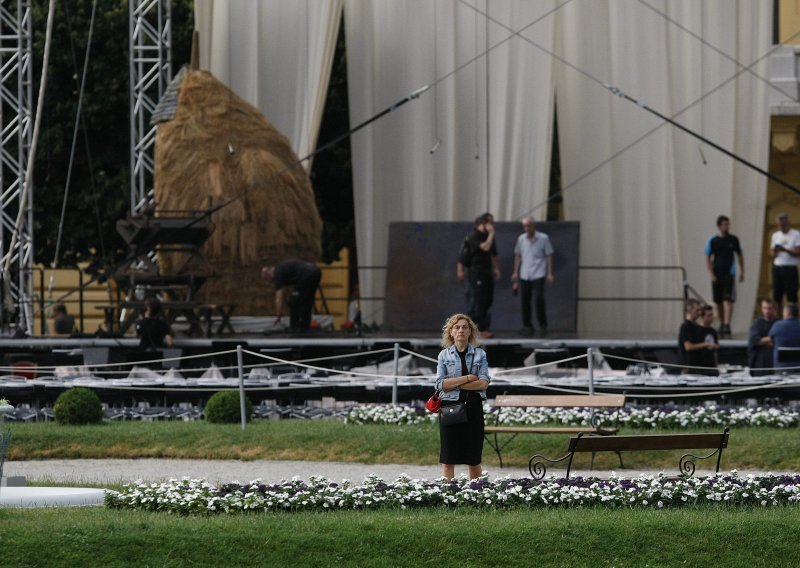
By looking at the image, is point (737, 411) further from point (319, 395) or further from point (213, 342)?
point (213, 342)

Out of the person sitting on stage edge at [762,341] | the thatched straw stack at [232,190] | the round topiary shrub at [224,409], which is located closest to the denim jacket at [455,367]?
the round topiary shrub at [224,409]

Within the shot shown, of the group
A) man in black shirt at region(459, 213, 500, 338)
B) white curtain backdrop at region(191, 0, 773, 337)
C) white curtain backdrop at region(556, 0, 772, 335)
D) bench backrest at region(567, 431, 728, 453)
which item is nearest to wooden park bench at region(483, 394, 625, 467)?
bench backrest at region(567, 431, 728, 453)

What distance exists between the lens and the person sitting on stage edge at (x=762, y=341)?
1917cm

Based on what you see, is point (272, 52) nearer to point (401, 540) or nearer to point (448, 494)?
point (448, 494)

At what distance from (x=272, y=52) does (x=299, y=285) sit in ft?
20.1

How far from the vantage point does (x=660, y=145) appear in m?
27.6

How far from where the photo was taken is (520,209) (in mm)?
27766

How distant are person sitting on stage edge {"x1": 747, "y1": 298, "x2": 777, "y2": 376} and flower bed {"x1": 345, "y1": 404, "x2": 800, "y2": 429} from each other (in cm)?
163

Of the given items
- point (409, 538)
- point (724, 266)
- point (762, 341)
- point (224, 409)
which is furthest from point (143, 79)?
point (409, 538)

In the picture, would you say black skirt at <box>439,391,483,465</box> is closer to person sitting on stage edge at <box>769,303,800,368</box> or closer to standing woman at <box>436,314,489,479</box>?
standing woman at <box>436,314,489,479</box>

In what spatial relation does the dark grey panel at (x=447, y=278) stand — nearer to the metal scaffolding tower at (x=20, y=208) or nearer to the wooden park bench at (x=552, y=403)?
the metal scaffolding tower at (x=20, y=208)

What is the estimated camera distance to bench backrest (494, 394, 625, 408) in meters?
15.4

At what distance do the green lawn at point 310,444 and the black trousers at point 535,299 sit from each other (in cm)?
677

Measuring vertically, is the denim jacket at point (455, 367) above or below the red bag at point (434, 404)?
above
